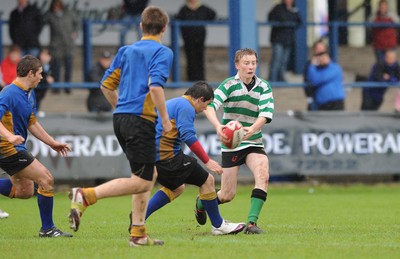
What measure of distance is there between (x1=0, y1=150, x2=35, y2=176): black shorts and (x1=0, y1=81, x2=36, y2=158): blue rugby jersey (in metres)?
0.05

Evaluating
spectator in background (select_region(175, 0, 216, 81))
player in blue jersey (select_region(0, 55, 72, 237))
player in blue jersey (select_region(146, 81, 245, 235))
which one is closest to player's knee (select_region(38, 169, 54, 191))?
player in blue jersey (select_region(0, 55, 72, 237))

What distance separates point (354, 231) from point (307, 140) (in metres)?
8.07

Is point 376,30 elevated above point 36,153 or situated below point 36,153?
above

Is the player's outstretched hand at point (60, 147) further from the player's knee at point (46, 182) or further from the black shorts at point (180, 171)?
the black shorts at point (180, 171)

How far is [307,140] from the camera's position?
62.4 ft

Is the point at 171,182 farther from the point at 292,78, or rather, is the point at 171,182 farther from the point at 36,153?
the point at 292,78

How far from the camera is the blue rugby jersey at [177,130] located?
10172 mm

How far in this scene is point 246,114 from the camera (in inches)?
448

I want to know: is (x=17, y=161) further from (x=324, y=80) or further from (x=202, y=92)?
(x=324, y=80)

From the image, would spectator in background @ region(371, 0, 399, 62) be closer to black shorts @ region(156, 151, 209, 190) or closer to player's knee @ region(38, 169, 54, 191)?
black shorts @ region(156, 151, 209, 190)

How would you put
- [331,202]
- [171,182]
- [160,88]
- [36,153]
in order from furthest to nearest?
[36,153] < [331,202] < [171,182] < [160,88]

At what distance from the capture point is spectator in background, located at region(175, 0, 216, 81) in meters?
21.2

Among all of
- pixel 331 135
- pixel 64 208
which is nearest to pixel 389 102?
pixel 331 135

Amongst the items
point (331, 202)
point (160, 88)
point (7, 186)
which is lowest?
point (331, 202)
